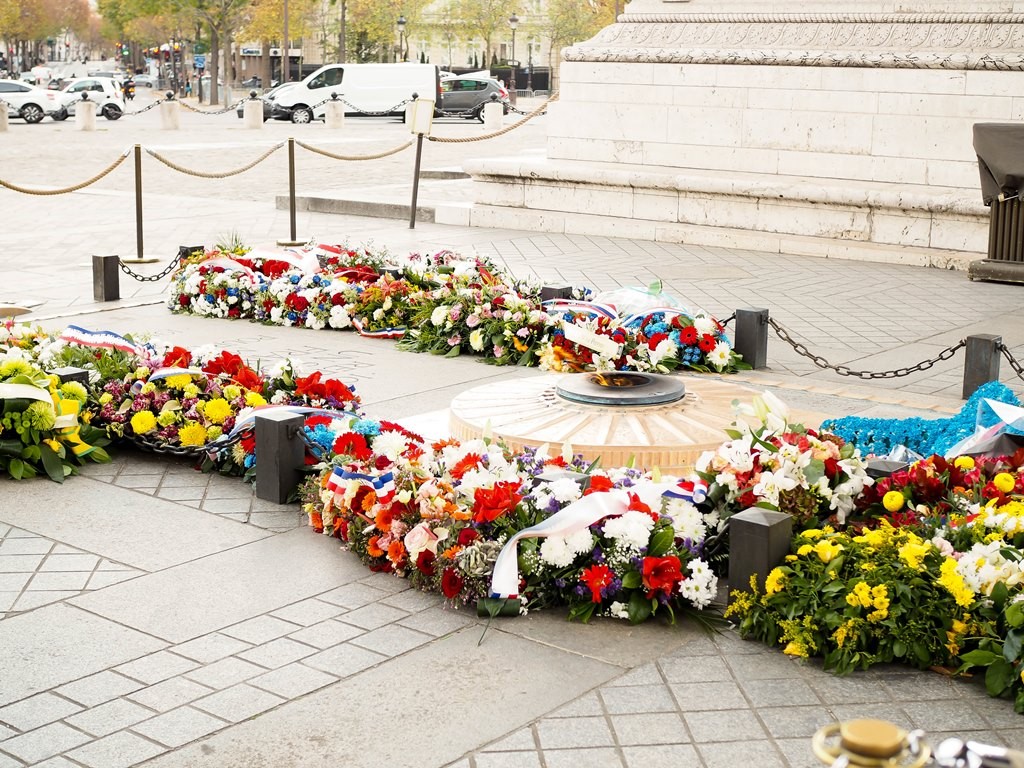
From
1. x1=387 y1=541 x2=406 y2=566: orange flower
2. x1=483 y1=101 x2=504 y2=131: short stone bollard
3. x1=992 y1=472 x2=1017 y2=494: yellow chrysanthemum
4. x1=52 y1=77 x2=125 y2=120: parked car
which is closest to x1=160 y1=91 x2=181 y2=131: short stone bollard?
x1=52 y1=77 x2=125 y2=120: parked car

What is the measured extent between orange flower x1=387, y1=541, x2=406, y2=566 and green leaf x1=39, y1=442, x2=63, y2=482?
6.13 feet

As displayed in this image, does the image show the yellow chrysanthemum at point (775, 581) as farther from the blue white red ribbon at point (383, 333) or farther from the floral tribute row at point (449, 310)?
the blue white red ribbon at point (383, 333)

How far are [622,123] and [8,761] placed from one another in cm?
1166

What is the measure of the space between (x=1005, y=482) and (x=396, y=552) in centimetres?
194

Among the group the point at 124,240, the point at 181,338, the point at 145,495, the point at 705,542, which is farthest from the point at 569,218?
the point at 705,542

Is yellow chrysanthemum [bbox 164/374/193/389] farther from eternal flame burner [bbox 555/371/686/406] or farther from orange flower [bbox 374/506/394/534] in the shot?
orange flower [bbox 374/506/394/534]

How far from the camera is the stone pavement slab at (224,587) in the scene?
423 cm

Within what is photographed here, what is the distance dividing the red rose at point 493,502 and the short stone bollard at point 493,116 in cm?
3181

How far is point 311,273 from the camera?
31.1 feet

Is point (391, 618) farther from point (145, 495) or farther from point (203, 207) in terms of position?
point (203, 207)

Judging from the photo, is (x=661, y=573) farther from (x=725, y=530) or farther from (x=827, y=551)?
(x=827, y=551)

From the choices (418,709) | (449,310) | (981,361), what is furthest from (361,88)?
(418,709)

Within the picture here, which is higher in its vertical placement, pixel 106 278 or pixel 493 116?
pixel 493 116

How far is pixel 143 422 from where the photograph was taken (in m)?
5.93
